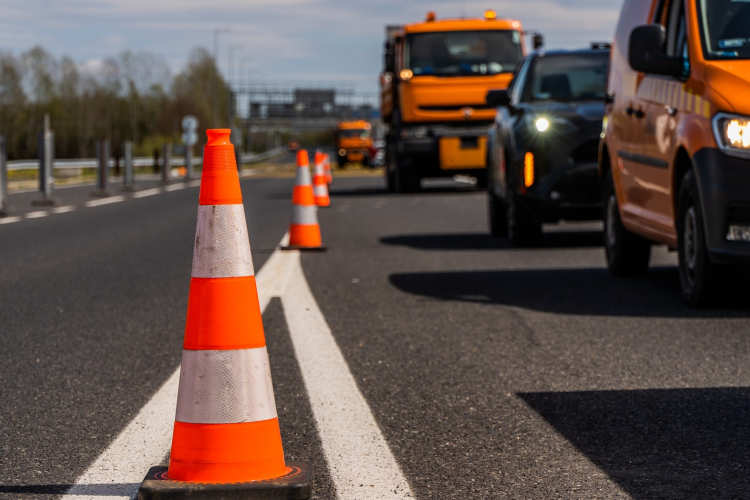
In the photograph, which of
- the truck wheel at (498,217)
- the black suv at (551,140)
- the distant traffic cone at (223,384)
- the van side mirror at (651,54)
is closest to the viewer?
the distant traffic cone at (223,384)

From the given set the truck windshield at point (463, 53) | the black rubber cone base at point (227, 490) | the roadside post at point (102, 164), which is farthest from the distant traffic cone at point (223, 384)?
the roadside post at point (102, 164)

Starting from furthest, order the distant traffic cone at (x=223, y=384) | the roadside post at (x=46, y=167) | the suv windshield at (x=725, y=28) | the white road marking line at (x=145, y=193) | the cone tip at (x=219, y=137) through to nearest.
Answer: the white road marking line at (x=145, y=193), the roadside post at (x=46, y=167), the suv windshield at (x=725, y=28), the cone tip at (x=219, y=137), the distant traffic cone at (x=223, y=384)

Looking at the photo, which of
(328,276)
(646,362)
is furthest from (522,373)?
(328,276)

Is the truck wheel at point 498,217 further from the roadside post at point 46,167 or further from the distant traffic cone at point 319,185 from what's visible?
the roadside post at point 46,167

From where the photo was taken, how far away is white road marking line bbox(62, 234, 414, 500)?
3.36 m

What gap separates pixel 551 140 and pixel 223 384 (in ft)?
24.6

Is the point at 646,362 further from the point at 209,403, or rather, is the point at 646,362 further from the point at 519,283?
the point at 519,283

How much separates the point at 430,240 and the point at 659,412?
8.32m

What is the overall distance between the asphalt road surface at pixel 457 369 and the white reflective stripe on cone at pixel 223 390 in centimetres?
29

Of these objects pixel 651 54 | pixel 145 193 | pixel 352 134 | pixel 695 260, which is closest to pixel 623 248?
pixel 695 260

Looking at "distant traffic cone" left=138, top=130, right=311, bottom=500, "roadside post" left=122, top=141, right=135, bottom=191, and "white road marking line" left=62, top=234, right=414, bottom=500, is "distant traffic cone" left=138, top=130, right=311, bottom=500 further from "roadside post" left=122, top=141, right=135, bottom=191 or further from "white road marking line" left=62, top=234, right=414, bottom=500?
"roadside post" left=122, top=141, right=135, bottom=191

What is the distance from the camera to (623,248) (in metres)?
8.55

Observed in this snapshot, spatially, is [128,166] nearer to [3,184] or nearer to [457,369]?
[3,184]

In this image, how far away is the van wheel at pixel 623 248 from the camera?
855 cm
